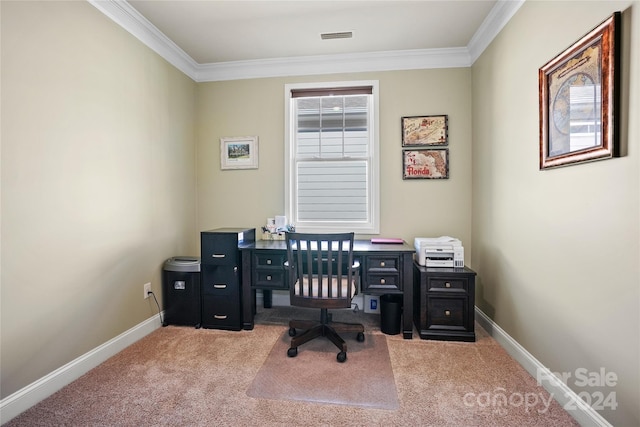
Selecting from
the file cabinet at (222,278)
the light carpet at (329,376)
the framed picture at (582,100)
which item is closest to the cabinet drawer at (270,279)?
the file cabinet at (222,278)

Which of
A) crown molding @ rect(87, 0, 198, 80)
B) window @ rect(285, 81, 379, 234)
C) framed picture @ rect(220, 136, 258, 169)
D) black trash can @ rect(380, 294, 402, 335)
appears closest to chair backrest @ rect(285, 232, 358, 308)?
black trash can @ rect(380, 294, 402, 335)

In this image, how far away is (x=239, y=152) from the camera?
3355 millimetres

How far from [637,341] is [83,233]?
3174 mm

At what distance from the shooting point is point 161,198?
282 cm

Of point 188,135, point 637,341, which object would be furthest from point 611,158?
point 188,135

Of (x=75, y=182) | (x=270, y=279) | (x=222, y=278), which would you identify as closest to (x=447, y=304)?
(x=270, y=279)

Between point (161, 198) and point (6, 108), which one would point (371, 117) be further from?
point (6, 108)

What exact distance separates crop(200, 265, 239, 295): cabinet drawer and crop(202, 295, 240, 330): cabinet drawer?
0.06 m

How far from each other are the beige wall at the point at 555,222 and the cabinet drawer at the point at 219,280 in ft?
7.79

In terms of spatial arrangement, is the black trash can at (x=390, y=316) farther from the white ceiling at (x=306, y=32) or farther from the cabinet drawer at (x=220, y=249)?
the white ceiling at (x=306, y=32)

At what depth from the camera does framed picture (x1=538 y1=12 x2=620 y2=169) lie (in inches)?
51.8

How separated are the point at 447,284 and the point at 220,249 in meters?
2.10

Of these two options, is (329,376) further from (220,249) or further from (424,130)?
(424,130)

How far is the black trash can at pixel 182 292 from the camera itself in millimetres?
2744
